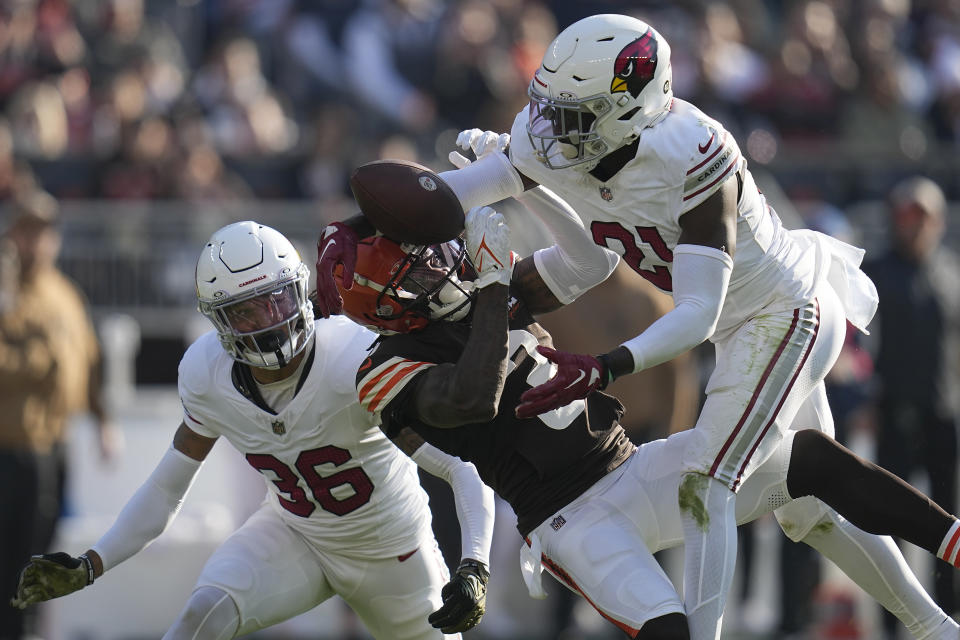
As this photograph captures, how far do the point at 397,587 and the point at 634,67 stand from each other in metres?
1.85

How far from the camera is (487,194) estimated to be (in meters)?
4.79

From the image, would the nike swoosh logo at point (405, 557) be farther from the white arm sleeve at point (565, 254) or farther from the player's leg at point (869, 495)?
the player's leg at point (869, 495)

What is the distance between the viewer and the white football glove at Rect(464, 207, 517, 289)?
14.2 ft

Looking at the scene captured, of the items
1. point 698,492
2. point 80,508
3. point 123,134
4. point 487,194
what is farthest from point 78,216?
point 698,492

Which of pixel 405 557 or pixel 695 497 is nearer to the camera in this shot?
pixel 695 497

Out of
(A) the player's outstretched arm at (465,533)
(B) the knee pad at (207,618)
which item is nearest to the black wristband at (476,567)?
(A) the player's outstretched arm at (465,533)

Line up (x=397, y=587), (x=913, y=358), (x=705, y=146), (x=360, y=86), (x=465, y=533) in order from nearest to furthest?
(x=705, y=146), (x=465, y=533), (x=397, y=587), (x=913, y=358), (x=360, y=86)

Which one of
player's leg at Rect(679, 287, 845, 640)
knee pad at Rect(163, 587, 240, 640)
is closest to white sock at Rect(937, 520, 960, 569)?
player's leg at Rect(679, 287, 845, 640)

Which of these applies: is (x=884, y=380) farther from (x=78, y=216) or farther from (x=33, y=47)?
(x=33, y=47)

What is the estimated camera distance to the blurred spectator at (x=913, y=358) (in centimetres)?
825

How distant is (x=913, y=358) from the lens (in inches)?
327

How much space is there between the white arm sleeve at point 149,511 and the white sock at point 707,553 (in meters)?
1.62

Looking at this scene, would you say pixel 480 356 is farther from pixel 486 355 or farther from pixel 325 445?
pixel 325 445

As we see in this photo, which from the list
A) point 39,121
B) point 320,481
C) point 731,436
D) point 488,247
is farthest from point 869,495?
point 39,121
